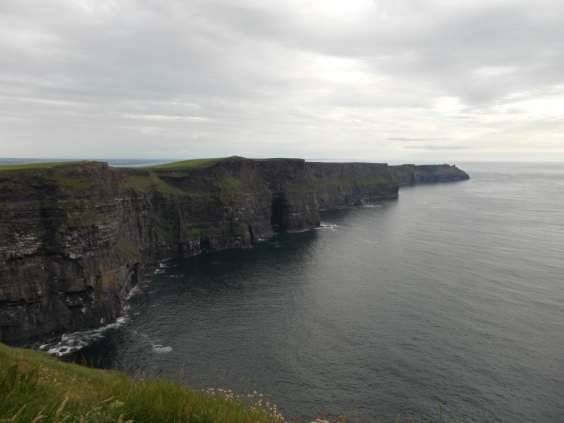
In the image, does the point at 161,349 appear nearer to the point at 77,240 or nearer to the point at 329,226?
the point at 77,240

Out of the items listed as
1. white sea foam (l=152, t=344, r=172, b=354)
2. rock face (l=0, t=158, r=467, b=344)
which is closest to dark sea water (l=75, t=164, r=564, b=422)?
white sea foam (l=152, t=344, r=172, b=354)

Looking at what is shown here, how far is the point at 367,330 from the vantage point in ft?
189

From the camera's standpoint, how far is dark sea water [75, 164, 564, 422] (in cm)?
4231

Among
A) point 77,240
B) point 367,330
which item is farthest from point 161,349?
point 367,330

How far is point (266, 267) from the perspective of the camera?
9344 cm

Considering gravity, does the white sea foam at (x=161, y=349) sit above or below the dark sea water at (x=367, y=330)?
below

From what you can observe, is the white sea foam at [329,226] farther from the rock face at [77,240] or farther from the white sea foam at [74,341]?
the white sea foam at [74,341]

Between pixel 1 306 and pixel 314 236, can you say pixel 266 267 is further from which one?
pixel 1 306

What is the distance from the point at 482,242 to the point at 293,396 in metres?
92.9

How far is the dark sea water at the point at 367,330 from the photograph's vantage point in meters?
42.3

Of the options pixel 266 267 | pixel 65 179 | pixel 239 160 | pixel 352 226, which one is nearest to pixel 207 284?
pixel 266 267

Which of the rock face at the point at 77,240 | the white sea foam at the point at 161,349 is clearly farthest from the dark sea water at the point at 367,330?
the rock face at the point at 77,240

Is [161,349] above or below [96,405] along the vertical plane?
below

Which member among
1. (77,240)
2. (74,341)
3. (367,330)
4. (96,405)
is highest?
(96,405)
